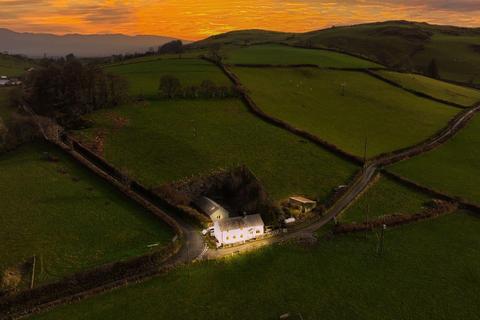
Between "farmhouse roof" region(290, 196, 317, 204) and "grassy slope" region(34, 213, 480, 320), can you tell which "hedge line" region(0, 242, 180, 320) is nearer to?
"grassy slope" region(34, 213, 480, 320)

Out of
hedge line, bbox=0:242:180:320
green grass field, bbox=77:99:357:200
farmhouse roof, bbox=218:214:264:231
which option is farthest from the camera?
green grass field, bbox=77:99:357:200

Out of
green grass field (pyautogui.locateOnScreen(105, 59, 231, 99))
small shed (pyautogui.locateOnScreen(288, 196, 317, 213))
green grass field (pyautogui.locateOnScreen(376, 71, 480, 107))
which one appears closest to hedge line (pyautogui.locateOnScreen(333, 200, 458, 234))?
small shed (pyautogui.locateOnScreen(288, 196, 317, 213))

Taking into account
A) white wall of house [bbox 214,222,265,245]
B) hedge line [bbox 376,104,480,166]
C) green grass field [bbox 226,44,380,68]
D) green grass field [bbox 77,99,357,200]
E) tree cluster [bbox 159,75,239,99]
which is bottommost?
white wall of house [bbox 214,222,265,245]

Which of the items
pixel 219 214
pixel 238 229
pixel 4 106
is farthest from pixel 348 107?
pixel 4 106

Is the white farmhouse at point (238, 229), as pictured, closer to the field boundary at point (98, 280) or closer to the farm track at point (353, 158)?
the farm track at point (353, 158)

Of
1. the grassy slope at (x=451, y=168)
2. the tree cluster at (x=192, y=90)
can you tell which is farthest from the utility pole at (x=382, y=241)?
the tree cluster at (x=192, y=90)

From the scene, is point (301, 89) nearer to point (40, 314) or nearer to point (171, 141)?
point (171, 141)
